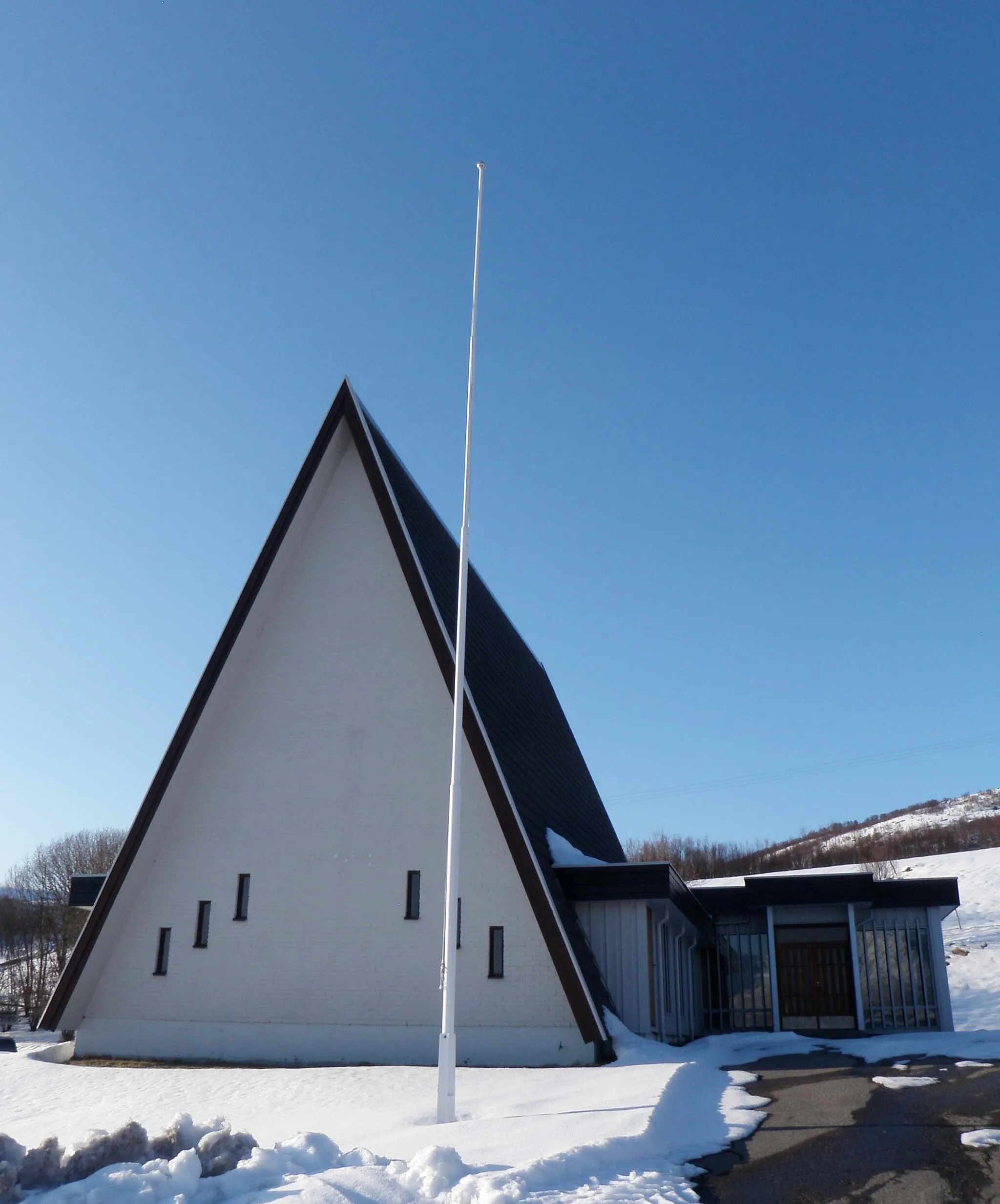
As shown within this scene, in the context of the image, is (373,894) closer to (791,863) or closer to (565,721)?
(565,721)

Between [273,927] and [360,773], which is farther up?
[360,773]

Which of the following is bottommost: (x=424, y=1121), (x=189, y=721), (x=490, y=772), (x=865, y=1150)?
(x=424, y=1121)

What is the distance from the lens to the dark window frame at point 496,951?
13.6 metres

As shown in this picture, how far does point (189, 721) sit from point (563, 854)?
20.5ft

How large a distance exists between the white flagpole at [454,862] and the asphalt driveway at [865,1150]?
91.3 inches

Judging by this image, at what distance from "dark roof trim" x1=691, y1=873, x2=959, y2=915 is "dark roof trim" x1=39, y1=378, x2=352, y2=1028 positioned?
11.3m

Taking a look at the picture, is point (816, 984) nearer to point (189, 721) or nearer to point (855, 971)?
point (855, 971)

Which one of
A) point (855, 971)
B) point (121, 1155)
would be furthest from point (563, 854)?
point (855, 971)

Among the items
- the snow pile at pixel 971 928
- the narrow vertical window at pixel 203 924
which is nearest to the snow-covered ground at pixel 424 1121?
the narrow vertical window at pixel 203 924

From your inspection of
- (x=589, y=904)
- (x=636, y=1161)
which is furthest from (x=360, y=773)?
(x=636, y=1161)

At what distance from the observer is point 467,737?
46.9 feet

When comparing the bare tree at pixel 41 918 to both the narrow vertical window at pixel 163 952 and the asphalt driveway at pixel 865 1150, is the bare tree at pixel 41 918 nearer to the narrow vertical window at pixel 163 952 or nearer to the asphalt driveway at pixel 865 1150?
the narrow vertical window at pixel 163 952

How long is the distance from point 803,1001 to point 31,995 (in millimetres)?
36659

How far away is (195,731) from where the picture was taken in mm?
15984
